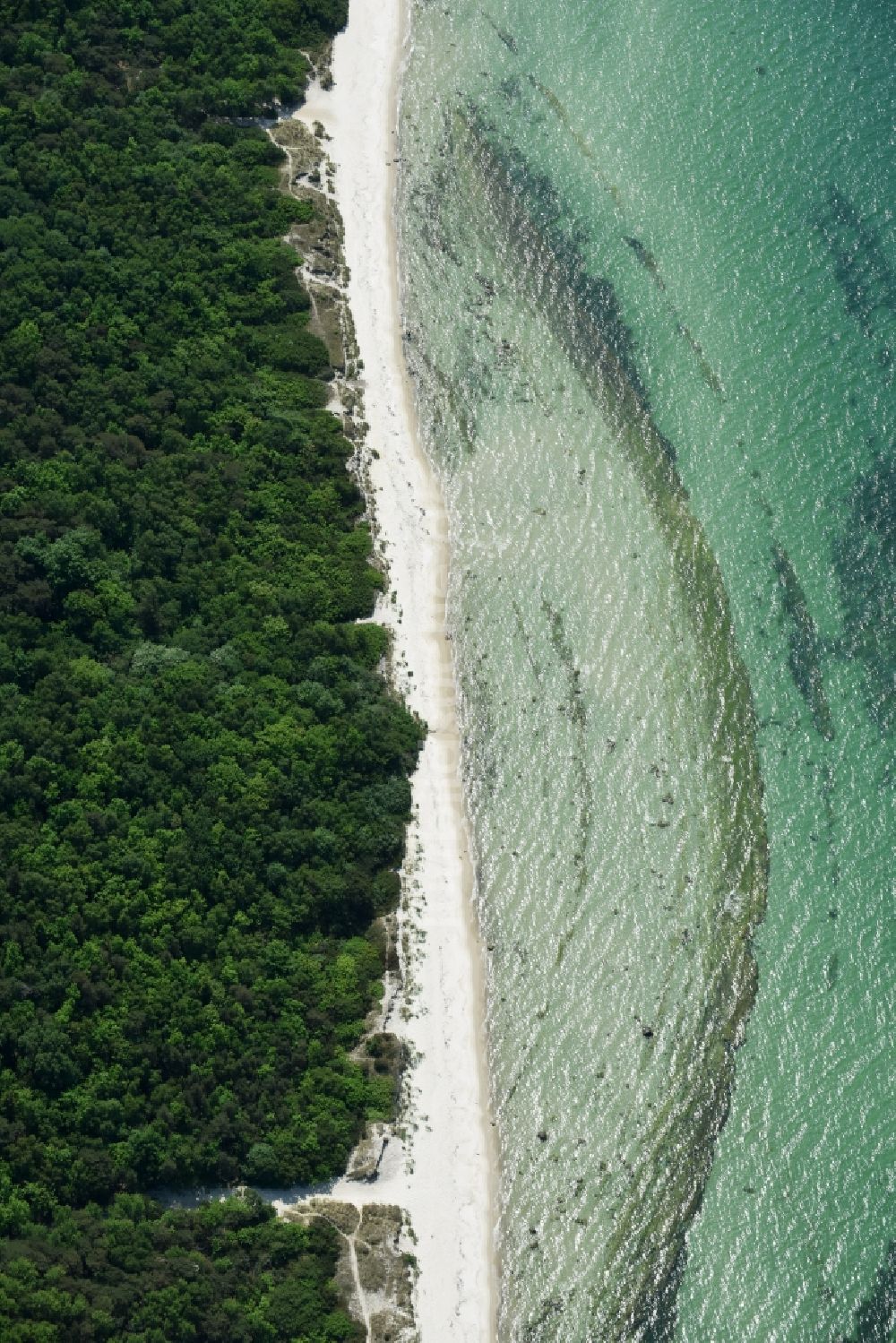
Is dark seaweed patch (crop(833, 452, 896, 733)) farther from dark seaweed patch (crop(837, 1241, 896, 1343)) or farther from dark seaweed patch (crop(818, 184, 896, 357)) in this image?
dark seaweed patch (crop(837, 1241, 896, 1343))

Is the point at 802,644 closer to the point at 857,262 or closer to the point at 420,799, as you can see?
the point at 420,799

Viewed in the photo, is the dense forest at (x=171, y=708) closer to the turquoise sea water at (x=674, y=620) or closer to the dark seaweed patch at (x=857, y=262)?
the turquoise sea water at (x=674, y=620)

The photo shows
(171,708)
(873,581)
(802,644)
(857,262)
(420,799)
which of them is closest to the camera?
(171,708)

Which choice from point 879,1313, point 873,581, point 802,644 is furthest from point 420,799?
point 879,1313

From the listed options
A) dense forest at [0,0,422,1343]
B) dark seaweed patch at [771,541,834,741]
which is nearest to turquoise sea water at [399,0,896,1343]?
dark seaweed patch at [771,541,834,741]

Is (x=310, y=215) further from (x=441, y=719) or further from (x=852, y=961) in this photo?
(x=852, y=961)
